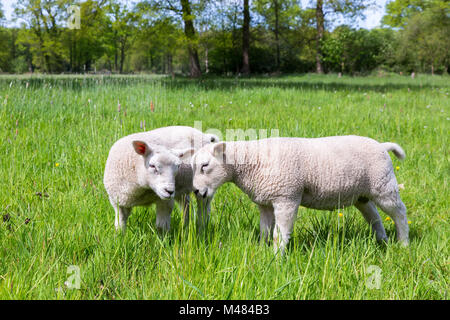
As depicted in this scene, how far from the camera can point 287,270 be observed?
2.04m

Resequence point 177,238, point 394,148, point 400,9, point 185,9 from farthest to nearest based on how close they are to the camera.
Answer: point 400,9 → point 185,9 → point 394,148 → point 177,238

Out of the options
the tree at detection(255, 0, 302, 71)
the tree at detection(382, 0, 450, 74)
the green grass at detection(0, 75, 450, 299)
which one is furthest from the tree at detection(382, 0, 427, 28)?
the green grass at detection(0, 75, 450, 299)

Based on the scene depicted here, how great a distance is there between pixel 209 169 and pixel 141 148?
48cm

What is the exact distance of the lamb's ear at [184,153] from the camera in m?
2.53

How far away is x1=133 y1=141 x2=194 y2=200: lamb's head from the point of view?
2.28 meters

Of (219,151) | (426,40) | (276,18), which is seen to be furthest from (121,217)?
(426,40)

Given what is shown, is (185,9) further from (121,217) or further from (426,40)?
(426,40)

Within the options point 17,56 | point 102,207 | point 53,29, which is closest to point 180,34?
point 102,207

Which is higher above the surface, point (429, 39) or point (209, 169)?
point (429, 39)

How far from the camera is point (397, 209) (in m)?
2.63

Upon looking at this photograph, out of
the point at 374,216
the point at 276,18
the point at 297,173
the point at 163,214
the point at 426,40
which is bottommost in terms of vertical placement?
the point at 374,216

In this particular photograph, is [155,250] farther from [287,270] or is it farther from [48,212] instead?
[48,212]

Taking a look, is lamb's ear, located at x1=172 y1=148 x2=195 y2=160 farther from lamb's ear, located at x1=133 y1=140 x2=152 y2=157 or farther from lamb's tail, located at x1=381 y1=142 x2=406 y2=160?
lamb's tail, located at x1=381 y1=142 x2=406 y2=160

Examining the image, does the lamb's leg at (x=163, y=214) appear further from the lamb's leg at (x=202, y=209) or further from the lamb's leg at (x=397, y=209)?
the lamb's leg at (x=397, y=209)
